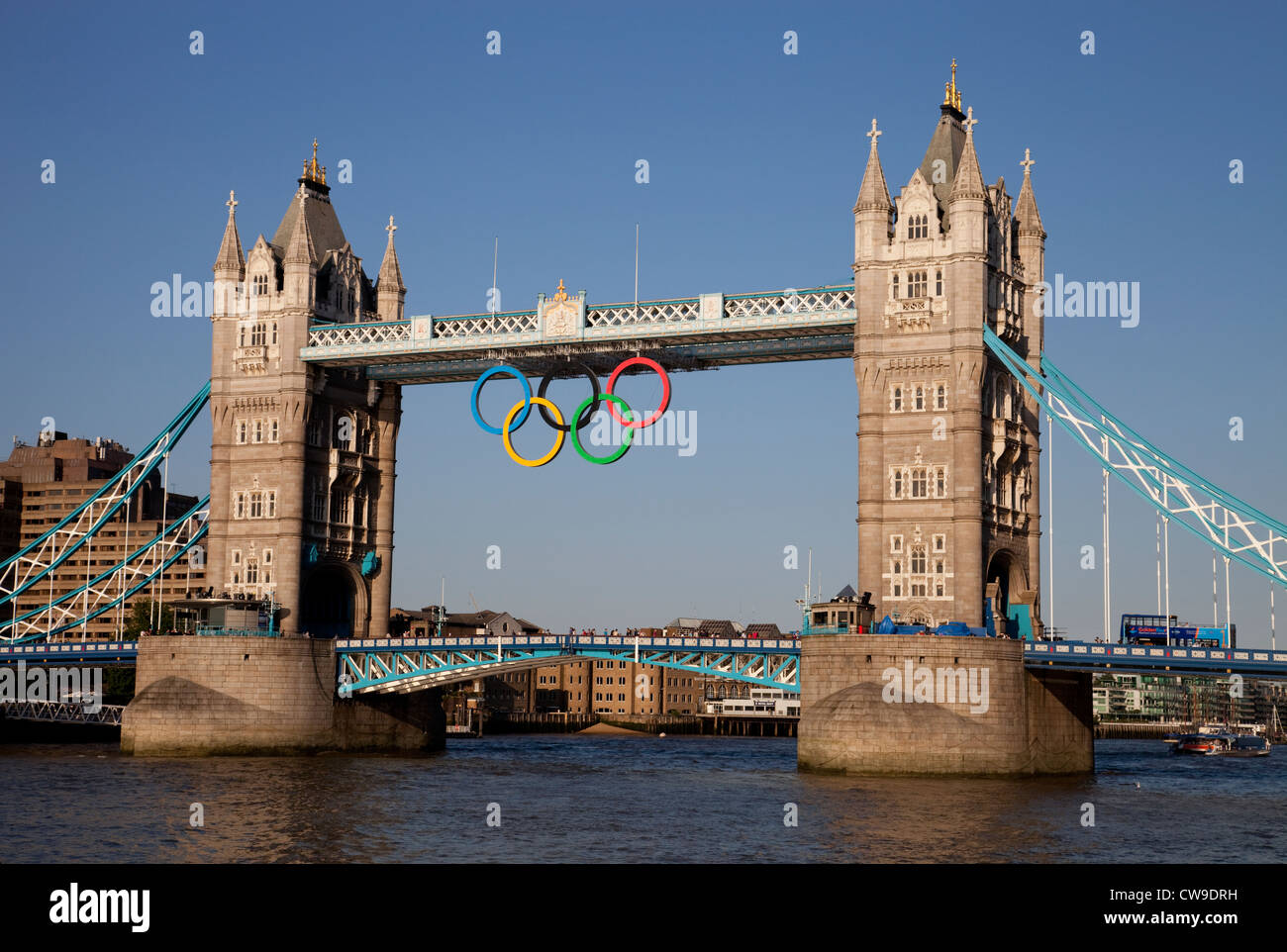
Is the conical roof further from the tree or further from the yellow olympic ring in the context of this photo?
the tree

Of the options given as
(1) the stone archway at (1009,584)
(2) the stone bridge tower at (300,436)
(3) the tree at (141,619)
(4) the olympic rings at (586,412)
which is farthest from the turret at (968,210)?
(3) the tree at (141,619)

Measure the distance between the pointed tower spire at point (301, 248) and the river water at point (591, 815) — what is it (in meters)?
31.1

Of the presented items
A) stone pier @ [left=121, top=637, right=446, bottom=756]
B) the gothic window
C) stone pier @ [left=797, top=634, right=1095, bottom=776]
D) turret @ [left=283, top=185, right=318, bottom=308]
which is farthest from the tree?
stone pier @ [left=797, top=634, right=1095, bottom=776]

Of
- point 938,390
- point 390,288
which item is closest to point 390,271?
point 390,288

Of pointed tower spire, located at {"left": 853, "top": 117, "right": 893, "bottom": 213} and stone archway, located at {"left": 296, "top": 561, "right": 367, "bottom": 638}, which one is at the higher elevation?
pointed tower spire, located at {"left": 853, "top": 117, "right": 893, "bottom": 213}

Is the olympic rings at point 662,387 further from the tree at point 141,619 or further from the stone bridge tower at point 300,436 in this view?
the tree at point 141,619

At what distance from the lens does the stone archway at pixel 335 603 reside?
352ft

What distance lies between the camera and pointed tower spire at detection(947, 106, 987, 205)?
84.7 m

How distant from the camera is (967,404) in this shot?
84.5 metres

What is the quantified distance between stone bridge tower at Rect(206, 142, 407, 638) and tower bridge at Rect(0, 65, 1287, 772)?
155mm

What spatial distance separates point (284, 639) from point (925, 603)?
37234mm
